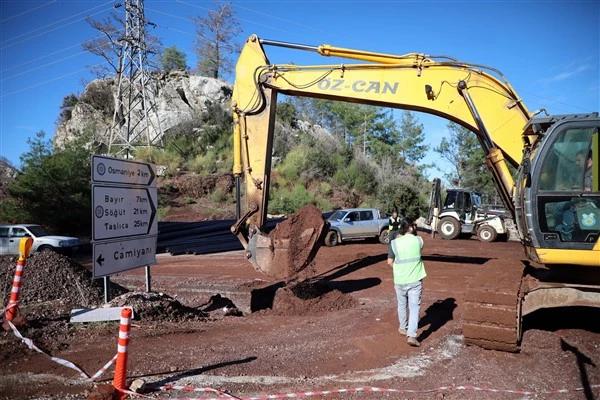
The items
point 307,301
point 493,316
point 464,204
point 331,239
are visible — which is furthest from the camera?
point 464,204

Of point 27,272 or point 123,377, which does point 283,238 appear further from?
point 27,272

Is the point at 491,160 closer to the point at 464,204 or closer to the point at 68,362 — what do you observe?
the point at 68,362

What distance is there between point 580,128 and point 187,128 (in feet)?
113

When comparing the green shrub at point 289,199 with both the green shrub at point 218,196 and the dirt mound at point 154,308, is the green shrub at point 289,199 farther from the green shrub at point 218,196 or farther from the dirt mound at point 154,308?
the dirt mound at point 154,308

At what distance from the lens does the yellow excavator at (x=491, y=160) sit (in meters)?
5.72

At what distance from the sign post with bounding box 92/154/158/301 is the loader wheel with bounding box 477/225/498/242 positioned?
723 inches

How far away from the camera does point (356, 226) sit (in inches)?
799

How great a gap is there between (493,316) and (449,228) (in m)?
18.4

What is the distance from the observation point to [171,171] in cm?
3192

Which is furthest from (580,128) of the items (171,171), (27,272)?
(171,171)

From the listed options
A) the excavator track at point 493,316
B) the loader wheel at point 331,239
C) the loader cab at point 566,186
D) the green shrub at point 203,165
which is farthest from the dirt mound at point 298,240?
the green shrub at point 203,165

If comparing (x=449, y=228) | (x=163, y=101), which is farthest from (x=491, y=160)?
(x=163, y=101)

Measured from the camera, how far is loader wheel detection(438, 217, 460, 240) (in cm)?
2317

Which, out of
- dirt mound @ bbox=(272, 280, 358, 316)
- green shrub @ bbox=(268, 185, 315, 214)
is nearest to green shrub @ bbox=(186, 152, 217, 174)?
green shrub @ bbox=(268, 185, 315, 214)
